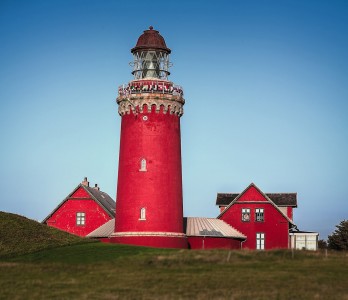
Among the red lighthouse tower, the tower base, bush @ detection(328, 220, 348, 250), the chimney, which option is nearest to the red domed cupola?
the red lighthouse tower

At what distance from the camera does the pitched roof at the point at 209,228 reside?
65.2m

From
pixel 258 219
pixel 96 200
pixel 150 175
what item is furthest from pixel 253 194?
pixel 150 175

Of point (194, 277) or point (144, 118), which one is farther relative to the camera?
point (144, 118)

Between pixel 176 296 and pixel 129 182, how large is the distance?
73.6 feet

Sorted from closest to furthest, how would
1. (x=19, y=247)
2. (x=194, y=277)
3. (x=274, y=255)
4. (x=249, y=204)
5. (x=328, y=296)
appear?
(x=328, y=296) < (x=194, y=277) < (x=274, y=255) < (x=19, y=247) < (x=249, y=204)

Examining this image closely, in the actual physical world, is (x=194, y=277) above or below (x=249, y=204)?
below

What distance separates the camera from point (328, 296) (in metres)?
35.2

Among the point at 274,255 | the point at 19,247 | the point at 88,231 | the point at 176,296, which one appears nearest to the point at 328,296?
the point at 176,296

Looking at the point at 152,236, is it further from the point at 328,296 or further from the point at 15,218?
the point at 328,296

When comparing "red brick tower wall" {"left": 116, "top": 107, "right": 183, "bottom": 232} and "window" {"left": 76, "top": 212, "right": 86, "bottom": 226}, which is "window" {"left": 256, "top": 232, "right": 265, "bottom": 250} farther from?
"window" {"left": 76, "top": 212, "right": 86, "bottom": 226}

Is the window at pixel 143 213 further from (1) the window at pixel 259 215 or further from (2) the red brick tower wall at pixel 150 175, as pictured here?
(1) the window at pixel 259 215

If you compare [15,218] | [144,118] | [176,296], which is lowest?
[176,296]

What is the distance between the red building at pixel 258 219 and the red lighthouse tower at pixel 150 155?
14.3 metres

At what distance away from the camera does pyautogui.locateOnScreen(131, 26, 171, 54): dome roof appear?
57312mm
